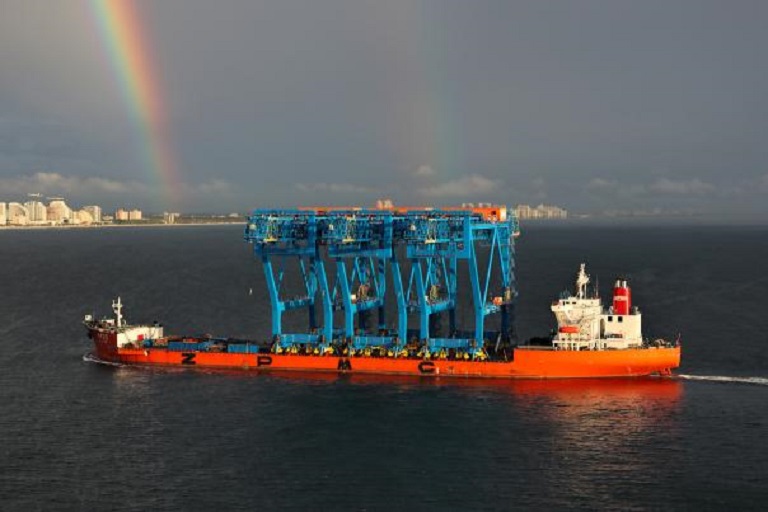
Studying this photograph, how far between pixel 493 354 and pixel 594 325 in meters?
8.89

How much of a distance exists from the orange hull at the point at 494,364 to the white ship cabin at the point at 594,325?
5.19 feet

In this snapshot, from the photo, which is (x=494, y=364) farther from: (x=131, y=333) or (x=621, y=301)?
(x=131, y=333)

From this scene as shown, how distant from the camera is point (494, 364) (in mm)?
71750

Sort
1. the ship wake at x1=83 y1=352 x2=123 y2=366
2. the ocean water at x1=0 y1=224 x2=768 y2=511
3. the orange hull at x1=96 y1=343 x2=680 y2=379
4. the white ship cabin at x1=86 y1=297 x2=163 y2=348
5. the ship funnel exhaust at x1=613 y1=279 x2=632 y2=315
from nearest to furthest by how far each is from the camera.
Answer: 1. the ocean water at x1=0 y1=224 x2=768 y2=511
2. the orange hull at x1=96 y1=343 x2=680 y2=379
3. the ship funnel exhaust at x1=613 y1=279 x2=632 y2=315
4. the ship wake at x1=83 y1=352 x2=123 y2=366
5. the white ship cabin at x1=86 y1=297 x2=163 y2=348

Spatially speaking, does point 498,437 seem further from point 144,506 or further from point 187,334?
point 187,334

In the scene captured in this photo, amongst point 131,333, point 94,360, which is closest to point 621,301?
point 131,333

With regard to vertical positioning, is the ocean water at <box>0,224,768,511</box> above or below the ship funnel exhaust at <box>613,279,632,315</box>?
below

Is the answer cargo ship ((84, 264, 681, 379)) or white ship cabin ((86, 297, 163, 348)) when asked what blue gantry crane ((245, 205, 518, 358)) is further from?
white ship cabin ((86, 297, 163, 348))

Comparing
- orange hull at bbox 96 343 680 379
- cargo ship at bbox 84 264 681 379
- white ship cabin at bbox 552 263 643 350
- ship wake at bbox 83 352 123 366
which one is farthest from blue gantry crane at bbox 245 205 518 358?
ship wake at bbox 83 352 123 366

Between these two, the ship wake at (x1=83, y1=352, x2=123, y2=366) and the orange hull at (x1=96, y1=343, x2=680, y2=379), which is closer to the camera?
the orange hull at (x1=96, y1=343, x2=680, y2=379)

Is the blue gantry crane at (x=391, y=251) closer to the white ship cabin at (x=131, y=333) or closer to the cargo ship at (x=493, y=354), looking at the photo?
the cargo ship at (x=493, y=354)

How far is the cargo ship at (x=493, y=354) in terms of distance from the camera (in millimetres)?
70500

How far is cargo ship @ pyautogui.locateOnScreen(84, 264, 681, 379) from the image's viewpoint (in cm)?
7050

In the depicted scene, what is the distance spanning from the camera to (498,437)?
5456 centimetres
